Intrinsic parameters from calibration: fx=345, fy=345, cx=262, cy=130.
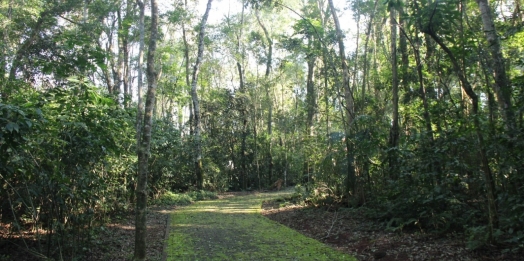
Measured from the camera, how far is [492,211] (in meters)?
4.89

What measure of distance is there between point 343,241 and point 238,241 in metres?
2.13

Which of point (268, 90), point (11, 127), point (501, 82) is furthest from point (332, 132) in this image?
point (268, 90)

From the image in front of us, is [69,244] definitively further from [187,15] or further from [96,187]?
[187,15]

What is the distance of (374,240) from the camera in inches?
250

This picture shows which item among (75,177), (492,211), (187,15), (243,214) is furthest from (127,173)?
(187,15)

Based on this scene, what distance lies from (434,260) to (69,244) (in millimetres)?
5431

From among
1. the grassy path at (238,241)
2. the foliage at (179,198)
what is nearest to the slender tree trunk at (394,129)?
the grassy path at (238,241)

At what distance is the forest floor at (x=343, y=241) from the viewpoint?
5.05 m

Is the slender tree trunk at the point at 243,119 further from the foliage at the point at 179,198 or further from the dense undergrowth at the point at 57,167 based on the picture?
the dense undergrowth at the point at 57,167

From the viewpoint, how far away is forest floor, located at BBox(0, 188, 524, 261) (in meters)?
5.05

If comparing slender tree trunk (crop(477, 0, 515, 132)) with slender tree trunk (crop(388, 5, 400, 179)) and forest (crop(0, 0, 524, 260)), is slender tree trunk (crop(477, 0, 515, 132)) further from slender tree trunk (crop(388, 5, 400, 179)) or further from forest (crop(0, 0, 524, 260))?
slender tree trunk (crop(388, 5, 400, 179))

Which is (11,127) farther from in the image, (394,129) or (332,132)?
(332,132)

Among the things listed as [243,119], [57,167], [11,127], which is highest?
[243,119]

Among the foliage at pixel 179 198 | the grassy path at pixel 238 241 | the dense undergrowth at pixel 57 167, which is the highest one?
the dense undergrowth at pixel 57 167
